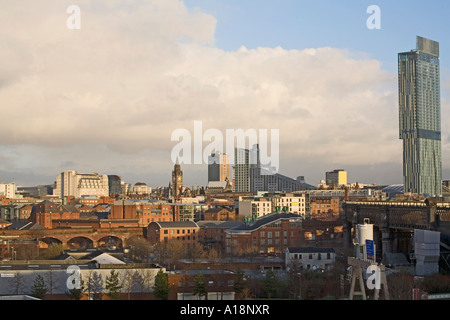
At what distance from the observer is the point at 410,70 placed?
121375 mm

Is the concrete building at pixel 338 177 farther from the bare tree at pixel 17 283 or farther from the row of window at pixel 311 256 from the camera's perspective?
the bare tree at pixel 17 283

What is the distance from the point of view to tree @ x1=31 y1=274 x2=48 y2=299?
1988 cm

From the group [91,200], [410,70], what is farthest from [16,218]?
[410,70]

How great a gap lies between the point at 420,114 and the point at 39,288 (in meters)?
111

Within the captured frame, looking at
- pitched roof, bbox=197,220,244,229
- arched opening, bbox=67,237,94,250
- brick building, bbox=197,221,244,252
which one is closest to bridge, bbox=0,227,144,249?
arched opening, bbox=67,237,94,250

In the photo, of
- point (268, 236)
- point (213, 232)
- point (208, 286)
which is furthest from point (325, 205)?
point (208, 286)

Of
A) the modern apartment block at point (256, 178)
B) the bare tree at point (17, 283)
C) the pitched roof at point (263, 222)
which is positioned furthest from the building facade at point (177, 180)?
the bare tree at point (17, 283)

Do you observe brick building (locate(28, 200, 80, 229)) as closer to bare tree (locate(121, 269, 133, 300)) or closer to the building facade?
bare tree (locate(121, 269, 133, 300))

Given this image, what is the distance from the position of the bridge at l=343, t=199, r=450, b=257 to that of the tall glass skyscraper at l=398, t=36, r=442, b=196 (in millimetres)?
80257

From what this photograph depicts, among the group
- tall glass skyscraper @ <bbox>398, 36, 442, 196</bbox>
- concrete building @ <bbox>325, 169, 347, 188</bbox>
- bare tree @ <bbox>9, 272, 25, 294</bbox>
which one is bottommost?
bare tree @ <bbox>9, 272, 25, 294</bbox>

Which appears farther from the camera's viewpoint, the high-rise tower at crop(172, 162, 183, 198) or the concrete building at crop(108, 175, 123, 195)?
the concrete building at crop(108, 175, 123, 195)

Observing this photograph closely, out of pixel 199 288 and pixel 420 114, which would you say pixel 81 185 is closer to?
pixel 420 114

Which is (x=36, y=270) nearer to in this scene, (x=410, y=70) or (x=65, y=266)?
(x=65, y=266)

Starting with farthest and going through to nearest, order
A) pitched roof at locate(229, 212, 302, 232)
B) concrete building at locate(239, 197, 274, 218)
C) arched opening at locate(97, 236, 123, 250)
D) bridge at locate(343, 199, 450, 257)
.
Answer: concrete building at locate(239, 197, 274, 218) < arched opening at locate(97, 236, 123, 250) < pitched roof at locate(229, 212, 302, 232) < bridge at locate(343, 199, 450, 257)
